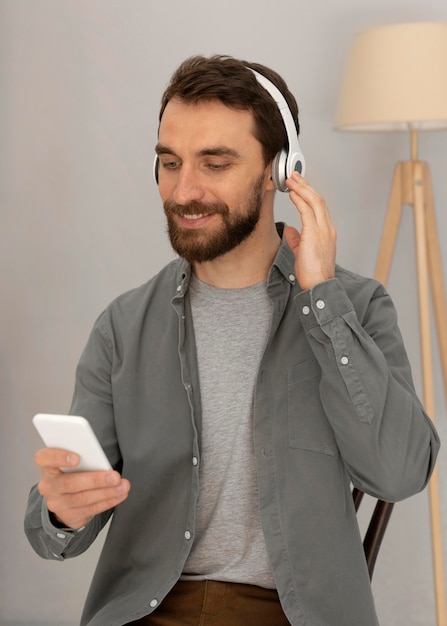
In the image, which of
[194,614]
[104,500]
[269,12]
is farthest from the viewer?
[269,12]

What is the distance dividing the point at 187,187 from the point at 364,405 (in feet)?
1.55

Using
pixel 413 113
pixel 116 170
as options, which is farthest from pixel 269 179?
pixel 116 170

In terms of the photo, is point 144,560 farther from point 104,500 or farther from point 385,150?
point 385,150

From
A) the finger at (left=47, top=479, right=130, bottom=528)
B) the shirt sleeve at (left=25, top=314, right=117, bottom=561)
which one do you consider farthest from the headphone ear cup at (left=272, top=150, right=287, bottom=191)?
the finger at (left=47, top=479, right=130, bottom=528)

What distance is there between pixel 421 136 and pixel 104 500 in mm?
1896

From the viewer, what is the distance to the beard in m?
1.67

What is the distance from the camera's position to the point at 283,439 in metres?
1.65

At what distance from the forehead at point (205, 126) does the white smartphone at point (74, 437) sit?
1.89 feet

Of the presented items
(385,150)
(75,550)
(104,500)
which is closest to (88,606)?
(75,550)

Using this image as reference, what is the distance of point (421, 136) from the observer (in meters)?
2.92

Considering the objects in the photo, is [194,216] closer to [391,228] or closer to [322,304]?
[322,304]

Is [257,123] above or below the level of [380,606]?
above

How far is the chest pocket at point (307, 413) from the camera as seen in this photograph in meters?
1.64

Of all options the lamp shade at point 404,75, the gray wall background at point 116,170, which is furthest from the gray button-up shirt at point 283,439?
the gray wall background at point 116,170
